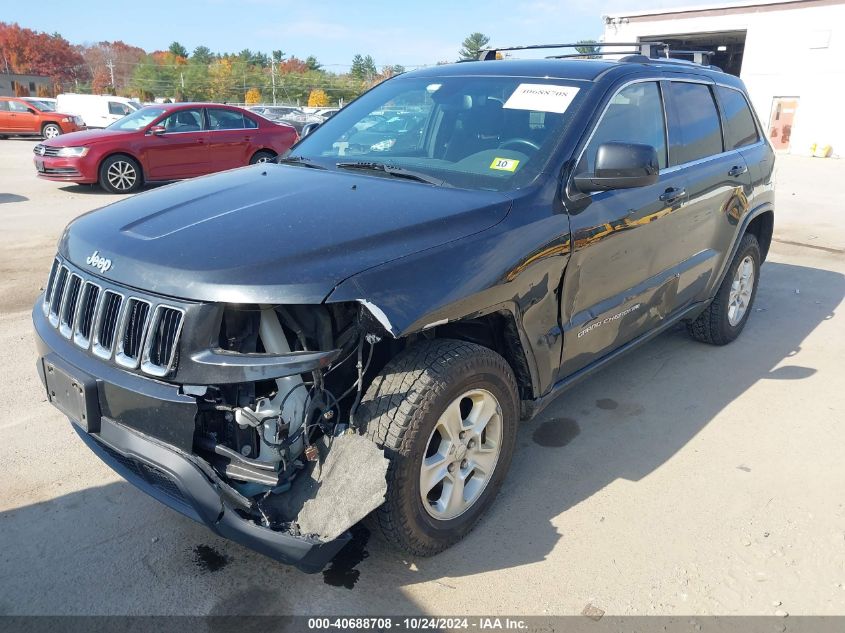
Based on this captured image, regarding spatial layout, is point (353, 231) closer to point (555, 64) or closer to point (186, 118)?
point (555, 64)

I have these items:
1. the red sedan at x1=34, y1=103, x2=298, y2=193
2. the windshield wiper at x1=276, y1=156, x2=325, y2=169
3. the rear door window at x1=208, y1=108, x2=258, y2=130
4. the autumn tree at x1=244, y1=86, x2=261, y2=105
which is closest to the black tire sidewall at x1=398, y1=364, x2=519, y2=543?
the windshield wiper at x1=276, y1=156, x2=325, y2=169

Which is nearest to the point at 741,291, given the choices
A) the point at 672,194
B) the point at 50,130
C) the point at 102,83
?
the point at 672,194

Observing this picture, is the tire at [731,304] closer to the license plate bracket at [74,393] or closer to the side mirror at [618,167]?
the side mirror at [618,167]

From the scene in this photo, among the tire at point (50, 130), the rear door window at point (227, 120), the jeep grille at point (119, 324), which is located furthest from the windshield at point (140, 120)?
the tire at point (50, 130)

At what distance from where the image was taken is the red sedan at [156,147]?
11.6 meters

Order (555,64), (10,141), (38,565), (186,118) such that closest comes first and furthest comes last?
1. (38,565)
2. (555,64)
3. (186,118)
4. (10,141)

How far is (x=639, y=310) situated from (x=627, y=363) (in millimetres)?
1245

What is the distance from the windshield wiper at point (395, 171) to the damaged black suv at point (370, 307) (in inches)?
0.9

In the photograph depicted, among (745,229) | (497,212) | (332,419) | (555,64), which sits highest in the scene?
(555,64)

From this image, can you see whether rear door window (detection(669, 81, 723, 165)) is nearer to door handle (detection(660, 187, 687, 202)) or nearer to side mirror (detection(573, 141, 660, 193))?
door handle (detection(660, 187, 687, 202))

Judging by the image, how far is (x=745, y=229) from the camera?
199 inches

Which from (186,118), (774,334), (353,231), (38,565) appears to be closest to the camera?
(353,231)

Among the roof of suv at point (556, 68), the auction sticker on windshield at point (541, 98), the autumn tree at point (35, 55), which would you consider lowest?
the auction sticker on windshield at point (541, 98)

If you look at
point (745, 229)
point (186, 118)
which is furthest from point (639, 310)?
point (186, 118)
